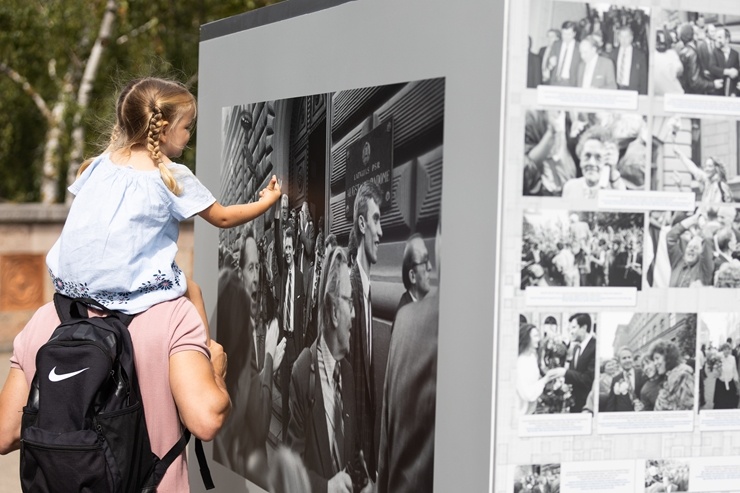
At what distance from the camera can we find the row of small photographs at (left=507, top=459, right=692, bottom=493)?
2729 mm

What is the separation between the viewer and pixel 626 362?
2750mm

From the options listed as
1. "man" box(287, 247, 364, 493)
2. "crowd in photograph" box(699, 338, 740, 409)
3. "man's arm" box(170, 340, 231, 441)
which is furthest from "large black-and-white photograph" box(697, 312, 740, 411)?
"man's arm" box(170, 340, 231, 441)

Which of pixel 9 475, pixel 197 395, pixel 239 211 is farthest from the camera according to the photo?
pixel 9 475

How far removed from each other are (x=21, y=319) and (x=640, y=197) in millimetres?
9359

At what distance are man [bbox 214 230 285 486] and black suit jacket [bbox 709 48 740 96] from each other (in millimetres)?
1743

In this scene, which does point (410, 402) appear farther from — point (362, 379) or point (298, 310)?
point (298, 310)

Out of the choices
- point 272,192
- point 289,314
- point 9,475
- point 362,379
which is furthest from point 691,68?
point 9,475

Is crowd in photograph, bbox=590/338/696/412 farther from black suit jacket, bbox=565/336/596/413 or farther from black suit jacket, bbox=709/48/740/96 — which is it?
A: black suit jacket, bbox=709/48/740/96

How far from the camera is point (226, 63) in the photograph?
4.46 meters

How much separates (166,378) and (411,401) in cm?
70

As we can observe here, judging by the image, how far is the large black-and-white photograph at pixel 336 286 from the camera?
3035mm

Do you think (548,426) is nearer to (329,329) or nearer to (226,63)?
(329,329)

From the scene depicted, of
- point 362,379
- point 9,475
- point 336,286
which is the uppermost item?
point 336,286

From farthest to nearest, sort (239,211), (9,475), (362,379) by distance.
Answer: (9,475) < (239,211) < (362,379)
